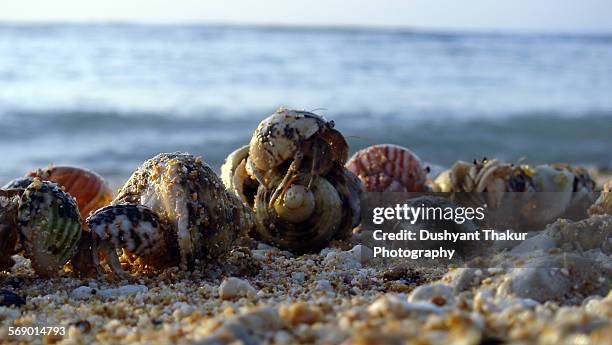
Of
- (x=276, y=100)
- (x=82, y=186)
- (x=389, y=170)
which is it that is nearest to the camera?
(x=82, y=186)

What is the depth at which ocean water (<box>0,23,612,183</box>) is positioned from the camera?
481 inches

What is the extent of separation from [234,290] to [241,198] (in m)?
1.35

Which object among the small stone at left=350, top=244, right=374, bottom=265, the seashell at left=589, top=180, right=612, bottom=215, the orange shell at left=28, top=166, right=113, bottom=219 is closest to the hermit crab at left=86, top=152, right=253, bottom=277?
the small stone at left=350, top=244, right=374, bottom=265

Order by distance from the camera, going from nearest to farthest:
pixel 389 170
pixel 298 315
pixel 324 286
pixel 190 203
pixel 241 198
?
pixel 298 315 → pixel 324 286 → pixel 190 203 → pixel 241 198 → pixel 389 170

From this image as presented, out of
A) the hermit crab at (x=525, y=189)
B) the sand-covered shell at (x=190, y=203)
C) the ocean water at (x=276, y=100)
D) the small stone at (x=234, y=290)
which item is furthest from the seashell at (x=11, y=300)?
the ocean water at (x=276, y=100)

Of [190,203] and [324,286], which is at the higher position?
[190,203]

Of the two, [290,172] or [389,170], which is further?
[389,170]

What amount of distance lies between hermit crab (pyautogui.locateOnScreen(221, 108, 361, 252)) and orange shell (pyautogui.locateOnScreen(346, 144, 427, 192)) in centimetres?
82

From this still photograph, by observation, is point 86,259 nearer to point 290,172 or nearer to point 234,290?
point 234,290

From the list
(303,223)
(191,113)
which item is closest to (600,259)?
(303,223)

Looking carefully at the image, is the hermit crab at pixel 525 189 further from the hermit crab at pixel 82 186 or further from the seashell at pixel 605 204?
the hermit crab at pixel 82 186

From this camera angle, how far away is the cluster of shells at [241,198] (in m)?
3.31

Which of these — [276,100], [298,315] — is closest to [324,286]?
[298,315]

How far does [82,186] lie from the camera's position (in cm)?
480
